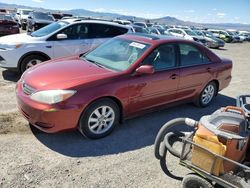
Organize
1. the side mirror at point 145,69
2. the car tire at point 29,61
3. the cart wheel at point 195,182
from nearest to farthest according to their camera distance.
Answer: the cart wheel at point 195,182, the side mirror at point 145,69, the car tire at point 29,61

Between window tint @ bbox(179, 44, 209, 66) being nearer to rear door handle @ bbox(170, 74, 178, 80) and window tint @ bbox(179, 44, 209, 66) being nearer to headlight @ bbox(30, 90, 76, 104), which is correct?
rear door handle @ bbox(170, 74, 178, 80)

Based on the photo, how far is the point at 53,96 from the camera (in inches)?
150

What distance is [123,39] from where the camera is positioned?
5406 millimetres

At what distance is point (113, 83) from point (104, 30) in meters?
4.99

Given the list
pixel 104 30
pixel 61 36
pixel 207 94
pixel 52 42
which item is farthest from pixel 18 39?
pixel 207 94

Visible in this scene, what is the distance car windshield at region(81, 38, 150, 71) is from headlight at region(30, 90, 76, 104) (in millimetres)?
1064

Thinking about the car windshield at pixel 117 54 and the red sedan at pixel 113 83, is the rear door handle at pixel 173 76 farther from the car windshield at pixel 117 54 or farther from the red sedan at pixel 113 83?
the car windshield at pixel 117 54

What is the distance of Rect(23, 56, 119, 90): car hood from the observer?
4.00m

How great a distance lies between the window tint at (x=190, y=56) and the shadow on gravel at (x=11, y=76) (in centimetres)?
447

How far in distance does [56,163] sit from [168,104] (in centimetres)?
251

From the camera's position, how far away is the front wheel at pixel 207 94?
610 cm

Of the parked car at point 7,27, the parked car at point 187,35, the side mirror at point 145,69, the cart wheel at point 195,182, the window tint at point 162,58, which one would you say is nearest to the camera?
the cart wheel at point 195,182

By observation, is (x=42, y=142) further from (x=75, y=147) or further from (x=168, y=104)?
(x=168, y=104)

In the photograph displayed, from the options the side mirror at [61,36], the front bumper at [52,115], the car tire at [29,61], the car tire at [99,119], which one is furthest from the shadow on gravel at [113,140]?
the side mirror at [61,36]
